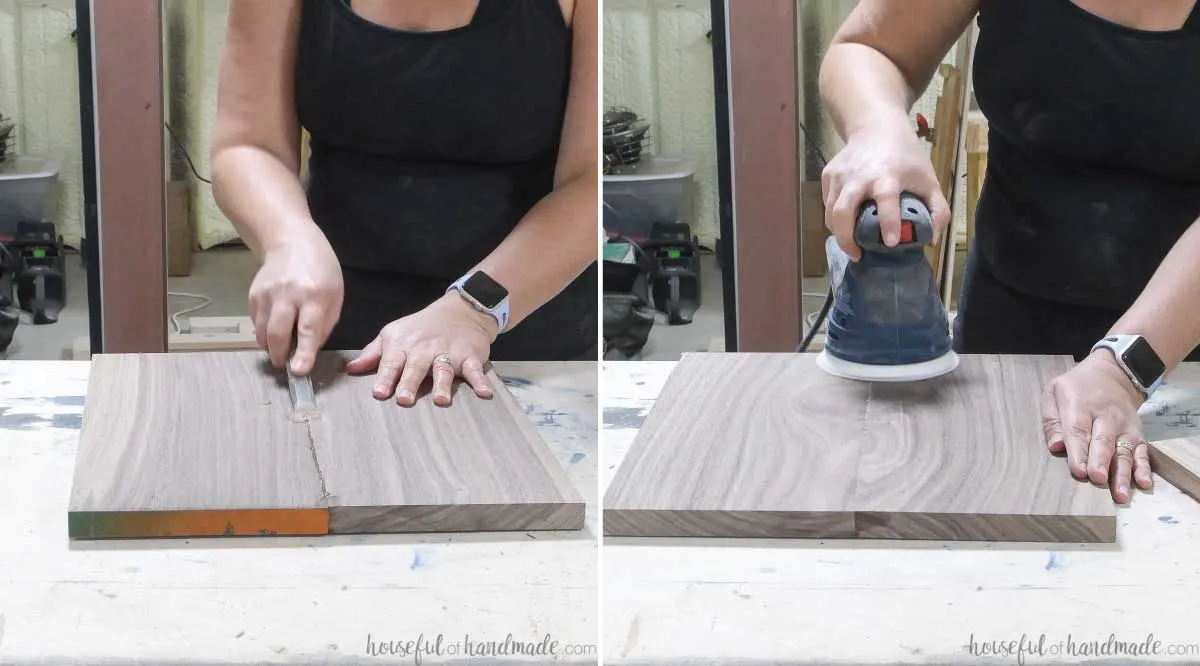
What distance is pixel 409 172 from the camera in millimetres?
906

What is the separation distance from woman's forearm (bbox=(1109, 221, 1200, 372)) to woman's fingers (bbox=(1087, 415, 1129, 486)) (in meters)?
0.13

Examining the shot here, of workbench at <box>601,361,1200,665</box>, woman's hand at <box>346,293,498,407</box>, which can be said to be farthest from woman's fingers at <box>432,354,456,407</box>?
workbench at <box>601,361,1200,665</box>

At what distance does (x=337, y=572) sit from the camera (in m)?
0.65

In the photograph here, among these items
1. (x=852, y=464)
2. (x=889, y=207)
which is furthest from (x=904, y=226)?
(x=852, y=464)

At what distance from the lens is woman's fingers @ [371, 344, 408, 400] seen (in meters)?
0.87

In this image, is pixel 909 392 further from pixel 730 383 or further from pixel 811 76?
pixel 811 76

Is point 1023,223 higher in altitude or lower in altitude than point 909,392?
higher

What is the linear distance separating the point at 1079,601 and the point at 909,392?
0.91 ft

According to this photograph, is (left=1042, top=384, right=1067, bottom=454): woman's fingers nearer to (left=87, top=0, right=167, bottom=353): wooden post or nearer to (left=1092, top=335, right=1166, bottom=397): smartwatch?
(left=1092, top=335, right=1166, bottom=397): smartwatch

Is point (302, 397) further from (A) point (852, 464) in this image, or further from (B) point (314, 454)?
(A) point (852, 464)

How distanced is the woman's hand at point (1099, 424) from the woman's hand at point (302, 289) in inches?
21.6

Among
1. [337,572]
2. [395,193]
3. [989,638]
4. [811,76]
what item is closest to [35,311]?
[395,193]

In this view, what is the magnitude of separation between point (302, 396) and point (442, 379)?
0.11 metres

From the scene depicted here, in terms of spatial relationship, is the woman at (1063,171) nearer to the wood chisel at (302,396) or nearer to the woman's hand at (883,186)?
the woman's hand at (883,186)
